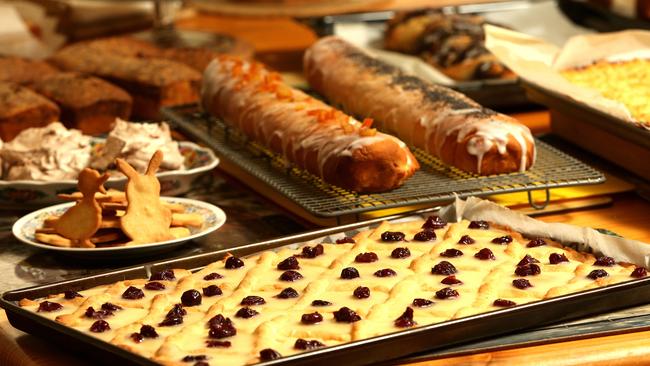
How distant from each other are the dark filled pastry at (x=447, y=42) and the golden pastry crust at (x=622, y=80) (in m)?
0.32

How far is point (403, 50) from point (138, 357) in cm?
240

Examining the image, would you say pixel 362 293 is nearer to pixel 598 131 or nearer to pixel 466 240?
pixel 466 240

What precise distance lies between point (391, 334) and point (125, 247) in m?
0.69

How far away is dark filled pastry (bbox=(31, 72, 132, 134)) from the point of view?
10.4ft

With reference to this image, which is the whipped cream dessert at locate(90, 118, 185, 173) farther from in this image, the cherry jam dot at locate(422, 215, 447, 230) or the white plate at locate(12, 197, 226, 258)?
the cherry jam dot at locate(422, 215, 447, 230)

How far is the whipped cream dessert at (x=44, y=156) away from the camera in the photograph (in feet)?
8.13

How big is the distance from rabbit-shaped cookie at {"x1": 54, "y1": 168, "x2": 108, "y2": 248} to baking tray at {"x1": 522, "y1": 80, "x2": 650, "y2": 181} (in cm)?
109

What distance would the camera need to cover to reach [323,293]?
1801mm

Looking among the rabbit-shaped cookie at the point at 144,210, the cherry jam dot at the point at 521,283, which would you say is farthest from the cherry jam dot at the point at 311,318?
the rabbit-shaped cookie at the point at 144,210

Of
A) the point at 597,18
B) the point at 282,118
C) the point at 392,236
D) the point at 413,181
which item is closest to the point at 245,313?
the point at 392,236

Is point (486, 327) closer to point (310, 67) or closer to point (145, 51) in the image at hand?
point (310, 67)

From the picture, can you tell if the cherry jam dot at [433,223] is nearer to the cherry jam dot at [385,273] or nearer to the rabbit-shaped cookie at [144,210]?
the cherry jam dot at [385,273]

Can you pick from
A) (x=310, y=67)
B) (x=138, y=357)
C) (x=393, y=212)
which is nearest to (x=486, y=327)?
(x=138, y=357)

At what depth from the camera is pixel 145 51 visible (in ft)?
12.4
